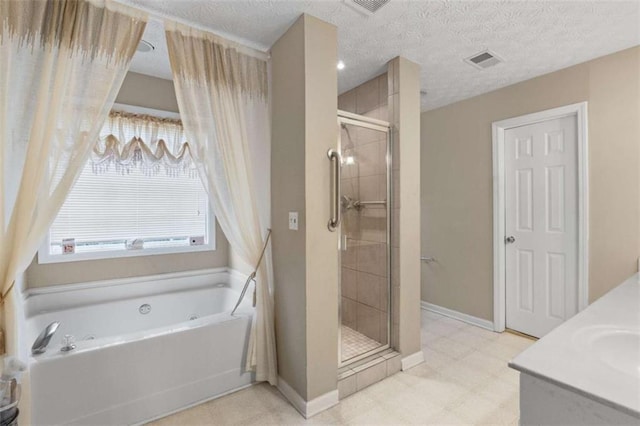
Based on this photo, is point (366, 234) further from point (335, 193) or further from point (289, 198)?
point (289, 198)

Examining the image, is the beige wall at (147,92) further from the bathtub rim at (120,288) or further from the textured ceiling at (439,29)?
the bathtub rim at (120,288)

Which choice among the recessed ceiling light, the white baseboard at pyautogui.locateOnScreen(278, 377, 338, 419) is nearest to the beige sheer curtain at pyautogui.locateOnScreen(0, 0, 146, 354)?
the recessed ceiling light

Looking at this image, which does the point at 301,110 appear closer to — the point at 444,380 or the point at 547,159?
the point at 444,380

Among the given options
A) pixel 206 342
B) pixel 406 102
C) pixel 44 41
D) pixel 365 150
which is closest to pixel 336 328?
pixel 206 342

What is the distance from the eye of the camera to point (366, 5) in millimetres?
1774

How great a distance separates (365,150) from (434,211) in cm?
160

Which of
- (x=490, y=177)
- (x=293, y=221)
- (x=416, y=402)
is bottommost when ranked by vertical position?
(x=416, y=402)

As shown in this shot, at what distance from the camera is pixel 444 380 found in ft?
7.22

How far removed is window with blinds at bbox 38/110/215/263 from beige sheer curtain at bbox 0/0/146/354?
114cm

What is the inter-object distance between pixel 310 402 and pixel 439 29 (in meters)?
2.49

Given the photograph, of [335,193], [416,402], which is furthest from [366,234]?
[416,402]

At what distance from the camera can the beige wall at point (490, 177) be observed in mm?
2289

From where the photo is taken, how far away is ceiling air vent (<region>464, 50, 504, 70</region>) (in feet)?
7.70

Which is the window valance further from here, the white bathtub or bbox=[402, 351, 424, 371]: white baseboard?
bbox=[402, 351, 424, 371]: white baseboard
